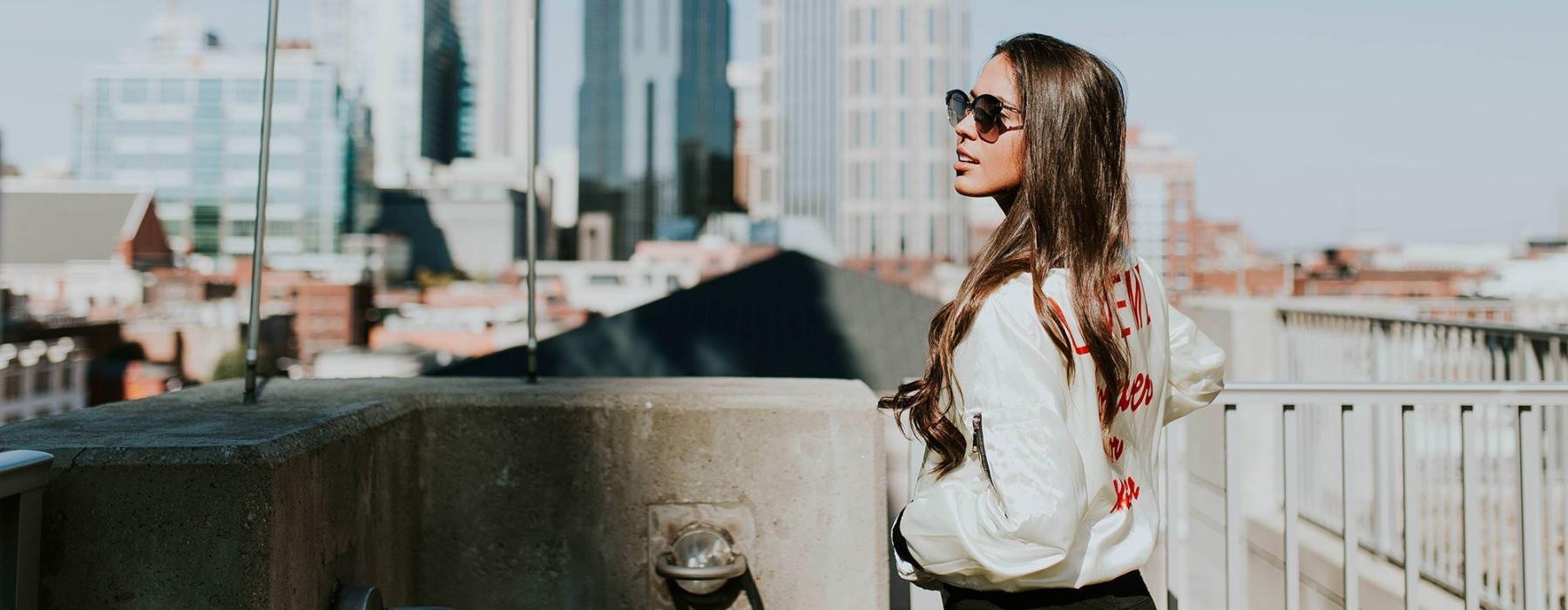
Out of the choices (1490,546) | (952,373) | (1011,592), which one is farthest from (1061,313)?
(1490,546)

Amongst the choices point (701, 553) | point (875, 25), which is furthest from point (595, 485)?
point (875, 25)

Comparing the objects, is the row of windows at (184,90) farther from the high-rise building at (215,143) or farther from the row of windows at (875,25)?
the row of windows at (875,25)

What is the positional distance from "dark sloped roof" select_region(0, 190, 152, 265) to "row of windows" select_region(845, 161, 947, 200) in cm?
7415

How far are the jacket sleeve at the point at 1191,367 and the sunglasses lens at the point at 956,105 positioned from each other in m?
0.45

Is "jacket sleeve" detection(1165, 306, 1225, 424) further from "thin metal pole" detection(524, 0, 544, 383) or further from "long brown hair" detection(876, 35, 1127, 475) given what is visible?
"thin metal pole" detection(524, 0, 544, 383)

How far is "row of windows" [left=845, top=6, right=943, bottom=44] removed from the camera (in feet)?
346

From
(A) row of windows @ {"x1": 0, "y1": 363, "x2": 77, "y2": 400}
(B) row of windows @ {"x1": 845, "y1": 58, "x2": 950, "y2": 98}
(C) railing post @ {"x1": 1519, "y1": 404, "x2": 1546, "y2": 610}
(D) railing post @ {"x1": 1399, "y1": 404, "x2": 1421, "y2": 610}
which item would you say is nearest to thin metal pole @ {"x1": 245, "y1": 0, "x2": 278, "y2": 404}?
(D) railing post @ {"x1": 1399, "y1": 404, "x2": 1421, "y2": 610}

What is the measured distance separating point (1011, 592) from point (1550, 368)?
3.88m

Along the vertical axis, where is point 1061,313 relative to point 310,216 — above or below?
below

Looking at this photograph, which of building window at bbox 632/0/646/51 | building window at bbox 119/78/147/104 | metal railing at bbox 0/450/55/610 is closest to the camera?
metal railing at bbox 0/450/55/610

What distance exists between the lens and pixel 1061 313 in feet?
4.35

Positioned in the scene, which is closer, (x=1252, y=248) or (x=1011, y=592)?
(x=1011, y=592)

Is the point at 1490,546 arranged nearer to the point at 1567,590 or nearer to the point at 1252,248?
the point at 1567,590

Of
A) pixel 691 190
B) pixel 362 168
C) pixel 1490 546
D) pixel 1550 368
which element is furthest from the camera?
pixel 691 190
